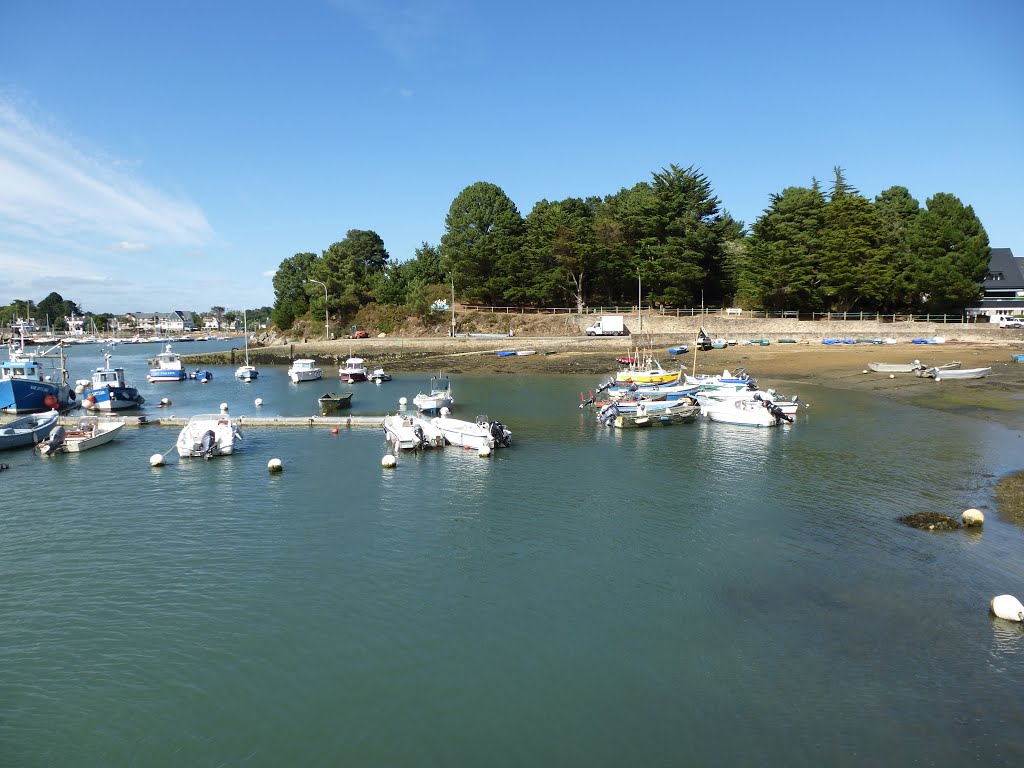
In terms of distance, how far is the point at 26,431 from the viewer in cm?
3584

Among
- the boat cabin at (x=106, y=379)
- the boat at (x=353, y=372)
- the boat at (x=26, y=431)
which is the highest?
the boat cabin at (x=106, y=379)

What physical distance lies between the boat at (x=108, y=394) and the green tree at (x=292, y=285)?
74.9 m

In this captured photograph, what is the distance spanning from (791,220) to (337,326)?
76.0 m

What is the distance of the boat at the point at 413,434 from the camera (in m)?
33.6

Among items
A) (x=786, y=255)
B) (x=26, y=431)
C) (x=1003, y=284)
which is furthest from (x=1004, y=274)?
(x=26, y=431)

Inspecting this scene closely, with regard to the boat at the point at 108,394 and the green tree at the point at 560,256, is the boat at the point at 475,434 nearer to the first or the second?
the boat at the point at 108,394

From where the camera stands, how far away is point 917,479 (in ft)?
88.8

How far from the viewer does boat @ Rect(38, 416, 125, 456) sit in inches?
1347

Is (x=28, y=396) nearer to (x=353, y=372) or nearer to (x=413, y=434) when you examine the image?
(x=353, y=372)

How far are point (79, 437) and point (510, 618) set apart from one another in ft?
103

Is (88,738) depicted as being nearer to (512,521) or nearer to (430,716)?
(430,716)

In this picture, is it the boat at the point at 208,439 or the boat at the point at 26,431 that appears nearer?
the boat at the point at 208,439

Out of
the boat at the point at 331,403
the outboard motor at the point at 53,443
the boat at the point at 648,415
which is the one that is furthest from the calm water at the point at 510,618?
the boat at the point at 331,403

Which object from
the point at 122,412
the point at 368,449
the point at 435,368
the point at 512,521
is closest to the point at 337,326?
the point at 435,368
